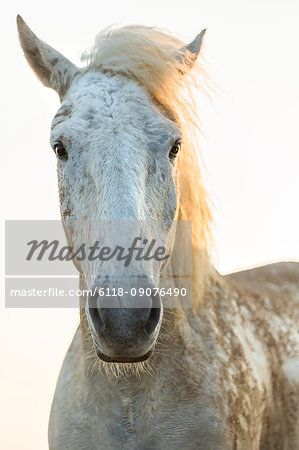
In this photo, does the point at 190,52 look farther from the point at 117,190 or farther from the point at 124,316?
the point at 124,316

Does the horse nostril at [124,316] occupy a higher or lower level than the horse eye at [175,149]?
lower

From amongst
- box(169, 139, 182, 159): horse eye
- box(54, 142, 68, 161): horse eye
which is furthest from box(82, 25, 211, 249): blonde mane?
box(54, 142, 68, 161): horse eye

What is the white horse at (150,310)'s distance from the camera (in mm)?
2881

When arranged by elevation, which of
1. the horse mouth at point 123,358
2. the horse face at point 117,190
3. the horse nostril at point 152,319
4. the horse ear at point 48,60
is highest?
the horse ear at point 48,60

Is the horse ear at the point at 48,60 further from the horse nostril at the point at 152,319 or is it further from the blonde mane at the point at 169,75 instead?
the horse nostril at the point at 152,319

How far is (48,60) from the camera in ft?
12.1

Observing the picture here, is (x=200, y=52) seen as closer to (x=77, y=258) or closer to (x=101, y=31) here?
(x=101, y=31)

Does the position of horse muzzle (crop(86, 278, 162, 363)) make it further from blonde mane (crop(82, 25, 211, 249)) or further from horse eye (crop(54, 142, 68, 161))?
blonde mane (crop(82, 25, 211, 249))

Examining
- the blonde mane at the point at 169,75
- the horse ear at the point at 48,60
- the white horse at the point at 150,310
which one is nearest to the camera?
the white horse at the point at 150,310

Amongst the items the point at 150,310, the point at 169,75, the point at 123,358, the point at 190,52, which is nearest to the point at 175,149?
the point at 169,75

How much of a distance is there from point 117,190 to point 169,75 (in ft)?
3.51

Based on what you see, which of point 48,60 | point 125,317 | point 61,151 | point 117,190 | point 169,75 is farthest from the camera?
point 48,60

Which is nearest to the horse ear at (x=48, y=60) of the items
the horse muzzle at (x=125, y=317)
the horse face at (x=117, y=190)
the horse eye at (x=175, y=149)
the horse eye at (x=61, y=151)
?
the horse face at (x=117, y=190)

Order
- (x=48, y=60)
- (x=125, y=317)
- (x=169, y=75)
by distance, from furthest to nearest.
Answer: (x=48, y=60) < (x=169, y=75) < (x=125, y=317)
